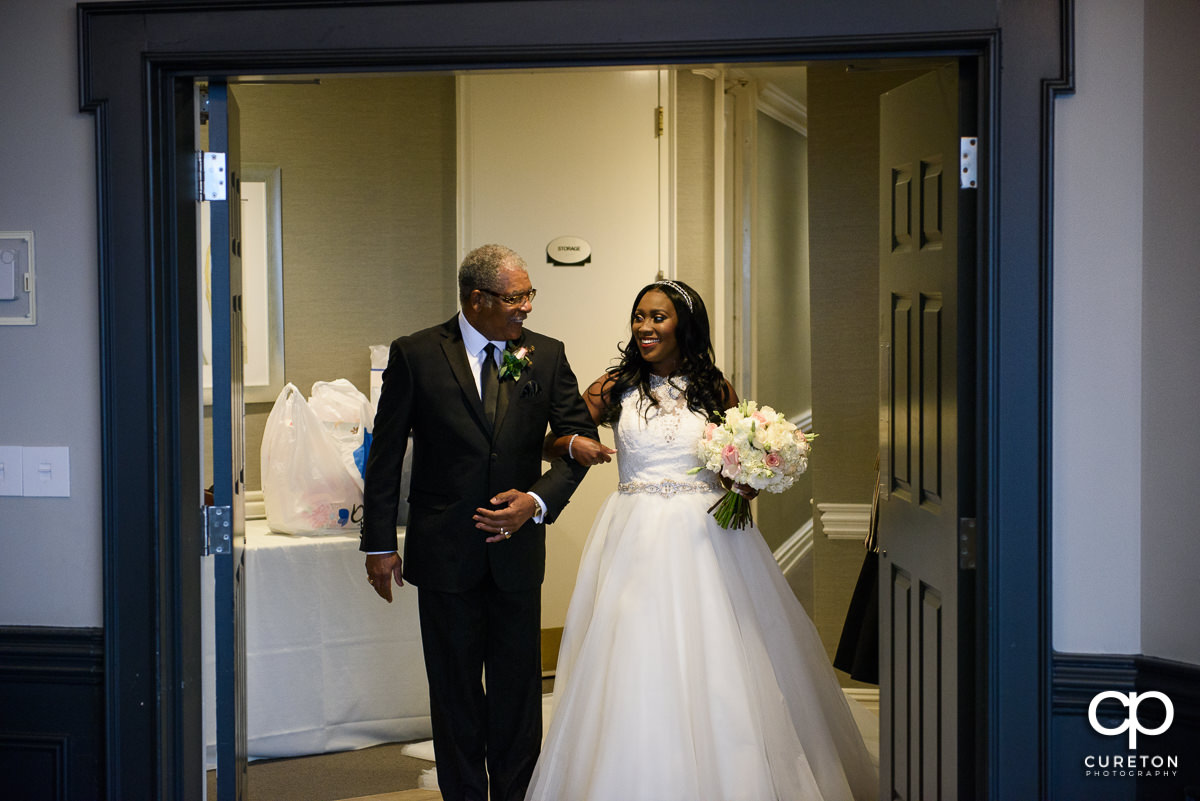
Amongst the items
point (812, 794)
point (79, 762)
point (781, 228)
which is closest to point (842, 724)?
point (812, 794)

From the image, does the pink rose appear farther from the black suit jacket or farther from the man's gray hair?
the man's gray hair

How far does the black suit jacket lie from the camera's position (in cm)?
327

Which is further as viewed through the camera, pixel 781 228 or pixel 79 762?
pixel 781 228

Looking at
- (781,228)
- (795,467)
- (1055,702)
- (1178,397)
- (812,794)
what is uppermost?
(781,228)

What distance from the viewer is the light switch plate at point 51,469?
8.31ft

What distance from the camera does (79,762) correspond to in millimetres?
2561

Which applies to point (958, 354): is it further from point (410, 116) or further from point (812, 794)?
point (410, 116)

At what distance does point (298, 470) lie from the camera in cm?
419

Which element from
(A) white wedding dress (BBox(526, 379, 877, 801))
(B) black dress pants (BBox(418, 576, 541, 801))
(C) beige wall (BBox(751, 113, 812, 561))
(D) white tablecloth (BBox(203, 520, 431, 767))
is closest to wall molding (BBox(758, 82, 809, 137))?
(C) beige wall (BBox(751, 113, 812, 561))

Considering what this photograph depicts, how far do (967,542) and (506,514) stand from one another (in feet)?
4.11

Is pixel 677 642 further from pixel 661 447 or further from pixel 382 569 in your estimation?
pixel 382 569

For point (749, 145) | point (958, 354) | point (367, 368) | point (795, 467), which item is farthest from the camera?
point (749, 145)

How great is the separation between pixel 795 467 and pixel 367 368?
2208 millimetres

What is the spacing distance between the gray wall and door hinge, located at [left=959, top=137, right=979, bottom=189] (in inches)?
112
